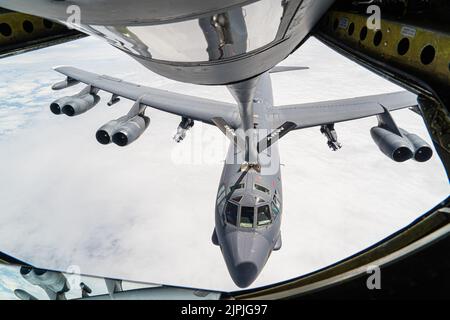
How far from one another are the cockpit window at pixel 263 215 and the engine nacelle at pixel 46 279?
6.98 meters

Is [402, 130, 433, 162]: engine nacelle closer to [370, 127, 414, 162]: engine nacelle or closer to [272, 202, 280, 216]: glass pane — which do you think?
[370, 127, 414, 162]: engine nacelle

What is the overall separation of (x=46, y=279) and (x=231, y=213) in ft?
22.6

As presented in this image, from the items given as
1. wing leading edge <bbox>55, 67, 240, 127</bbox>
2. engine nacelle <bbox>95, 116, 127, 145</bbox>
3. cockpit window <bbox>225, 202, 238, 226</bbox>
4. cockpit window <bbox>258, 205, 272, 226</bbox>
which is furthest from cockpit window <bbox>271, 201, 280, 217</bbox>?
engine nacelle <bbox>95, 116, 127, 145</bbox>

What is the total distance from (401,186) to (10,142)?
Result: 5777 centimetres

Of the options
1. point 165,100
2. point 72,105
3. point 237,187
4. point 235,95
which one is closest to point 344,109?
point 237,187

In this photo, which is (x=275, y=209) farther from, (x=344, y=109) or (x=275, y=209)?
(x=344, y=109)

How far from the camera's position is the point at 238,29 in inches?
64.4

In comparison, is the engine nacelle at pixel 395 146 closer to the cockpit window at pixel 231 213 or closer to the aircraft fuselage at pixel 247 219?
the aircraft fuselage at pixel 247 219

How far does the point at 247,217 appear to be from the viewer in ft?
29.1

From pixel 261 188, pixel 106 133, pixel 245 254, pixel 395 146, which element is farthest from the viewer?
pixel 106 133

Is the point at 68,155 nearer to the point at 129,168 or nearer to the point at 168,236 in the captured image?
the point at 129,168

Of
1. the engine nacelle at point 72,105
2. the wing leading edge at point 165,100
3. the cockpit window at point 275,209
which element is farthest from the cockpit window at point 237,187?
the engine nacelle at point 72,105

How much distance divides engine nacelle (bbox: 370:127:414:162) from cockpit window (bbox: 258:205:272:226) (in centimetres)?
575

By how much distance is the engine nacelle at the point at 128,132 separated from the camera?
1206 cm
